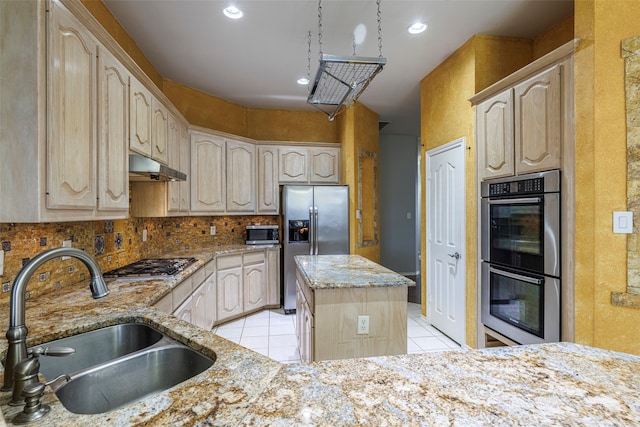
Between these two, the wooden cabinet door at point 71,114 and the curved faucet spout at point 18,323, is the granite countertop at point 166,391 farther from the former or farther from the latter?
the wooden cabinet door at point 71,114

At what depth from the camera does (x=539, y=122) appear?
2115 millimetres

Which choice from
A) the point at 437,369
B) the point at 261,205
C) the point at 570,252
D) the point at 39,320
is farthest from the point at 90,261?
the point at 261,205

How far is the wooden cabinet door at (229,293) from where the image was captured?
3.53m

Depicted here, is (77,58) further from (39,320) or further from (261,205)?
(261,205)

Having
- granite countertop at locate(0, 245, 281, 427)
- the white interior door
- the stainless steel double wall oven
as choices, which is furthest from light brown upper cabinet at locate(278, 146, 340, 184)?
granite countertop at locate(0, 245, 281, 427)

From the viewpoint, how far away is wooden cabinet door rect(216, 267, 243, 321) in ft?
11.6

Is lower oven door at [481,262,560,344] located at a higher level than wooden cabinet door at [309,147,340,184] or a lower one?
lower

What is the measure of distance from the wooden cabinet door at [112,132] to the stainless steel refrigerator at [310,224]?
2279 mm

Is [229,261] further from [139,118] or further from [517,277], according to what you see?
[517,277]

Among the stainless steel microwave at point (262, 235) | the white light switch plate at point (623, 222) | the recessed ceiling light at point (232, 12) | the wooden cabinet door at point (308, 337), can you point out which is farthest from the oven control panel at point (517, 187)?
the stainless steel microwave at point (262, 235)

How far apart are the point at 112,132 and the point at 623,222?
303 centimetres

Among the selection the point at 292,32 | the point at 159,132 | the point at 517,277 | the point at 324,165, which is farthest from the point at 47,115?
the point at 324,165

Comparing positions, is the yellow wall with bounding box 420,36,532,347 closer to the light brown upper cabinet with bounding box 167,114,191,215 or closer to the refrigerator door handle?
the refrigerator door handle

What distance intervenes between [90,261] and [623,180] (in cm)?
261
